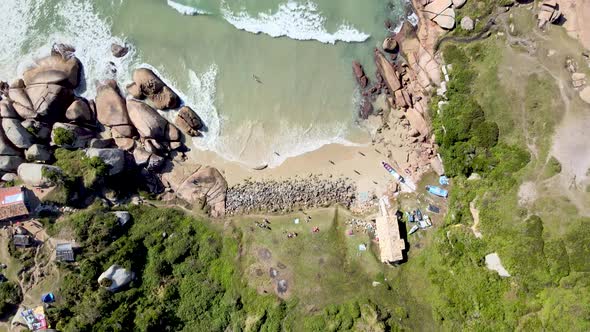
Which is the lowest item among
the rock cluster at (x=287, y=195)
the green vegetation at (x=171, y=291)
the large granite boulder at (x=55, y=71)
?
the green vegetation at (x=171, y=291)

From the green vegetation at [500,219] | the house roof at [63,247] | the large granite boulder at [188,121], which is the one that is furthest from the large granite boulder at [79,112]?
the green vegetation at [500,219]

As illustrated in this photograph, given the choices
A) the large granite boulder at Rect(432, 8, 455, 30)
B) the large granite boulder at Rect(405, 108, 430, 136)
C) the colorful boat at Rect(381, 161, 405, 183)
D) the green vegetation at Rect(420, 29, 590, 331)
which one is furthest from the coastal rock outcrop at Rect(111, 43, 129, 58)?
the green vegetation at Rect(420, 29, 590, 331)

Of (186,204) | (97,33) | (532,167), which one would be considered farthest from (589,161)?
(97,33)

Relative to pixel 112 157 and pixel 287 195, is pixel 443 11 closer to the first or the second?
pixel 287 195

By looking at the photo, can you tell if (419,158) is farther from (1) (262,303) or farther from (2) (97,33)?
(2) (97,33)

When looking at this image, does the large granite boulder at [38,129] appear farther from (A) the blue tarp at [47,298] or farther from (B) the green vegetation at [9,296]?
(A) the blue tarp at [47,298]
